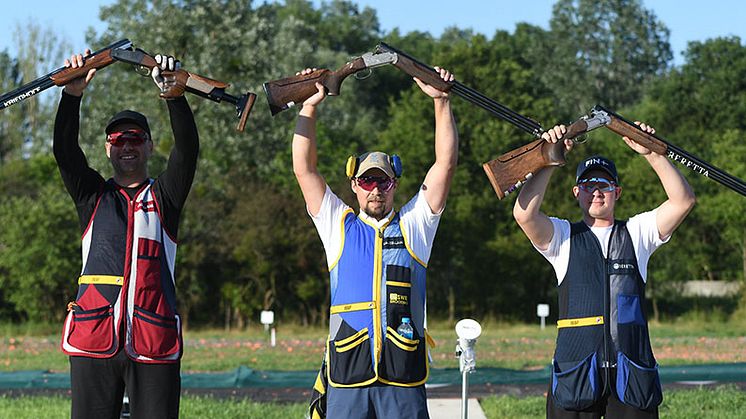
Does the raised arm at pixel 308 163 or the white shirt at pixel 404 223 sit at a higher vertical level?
the raised arm at pixel 308 163

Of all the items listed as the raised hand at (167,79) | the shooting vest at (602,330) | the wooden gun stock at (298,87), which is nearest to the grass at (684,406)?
the shooting vest at (602,330)

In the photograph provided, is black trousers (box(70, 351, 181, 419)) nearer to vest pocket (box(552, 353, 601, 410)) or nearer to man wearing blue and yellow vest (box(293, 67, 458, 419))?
man wearing blue and yellow vest (box(293, 67, 458, 419))

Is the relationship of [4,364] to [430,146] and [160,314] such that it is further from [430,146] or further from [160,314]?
[430,146]

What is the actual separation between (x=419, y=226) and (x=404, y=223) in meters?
0.08

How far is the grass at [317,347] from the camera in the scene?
18.8m

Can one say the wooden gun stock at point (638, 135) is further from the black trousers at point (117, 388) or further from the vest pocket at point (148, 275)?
the black trousers at point (117, 388)

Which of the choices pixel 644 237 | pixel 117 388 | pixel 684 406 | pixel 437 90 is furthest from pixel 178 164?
pixel 684 406

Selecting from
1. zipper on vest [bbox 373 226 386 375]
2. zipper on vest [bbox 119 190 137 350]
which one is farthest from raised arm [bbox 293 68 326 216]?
zipper on vest [bbox 119 190 137 350]

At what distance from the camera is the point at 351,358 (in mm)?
5945

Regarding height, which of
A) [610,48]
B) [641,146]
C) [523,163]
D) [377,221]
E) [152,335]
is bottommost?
[152,335]

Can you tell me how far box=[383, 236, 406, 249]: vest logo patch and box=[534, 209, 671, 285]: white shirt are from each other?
3.45 ft

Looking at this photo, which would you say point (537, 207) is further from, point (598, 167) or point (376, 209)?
point (376, 209)

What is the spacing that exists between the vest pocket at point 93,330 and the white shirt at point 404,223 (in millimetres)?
1194

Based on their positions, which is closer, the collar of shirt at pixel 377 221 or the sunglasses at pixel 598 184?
the collar of shirt at pixel 377 221
